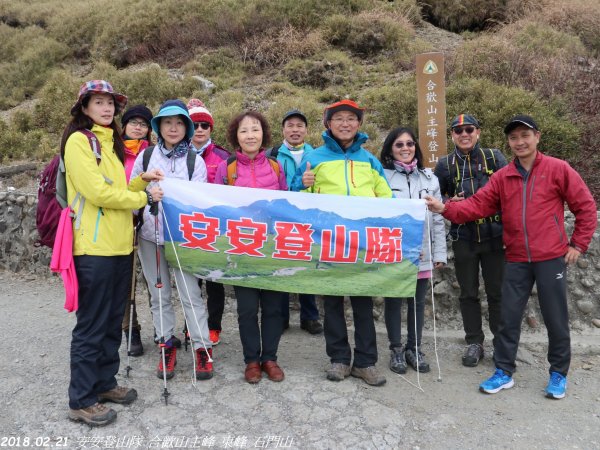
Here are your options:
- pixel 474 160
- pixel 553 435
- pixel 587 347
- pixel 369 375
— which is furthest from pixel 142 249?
pixel 587 347

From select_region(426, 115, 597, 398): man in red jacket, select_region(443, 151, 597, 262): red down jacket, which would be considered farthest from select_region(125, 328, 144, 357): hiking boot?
select_region(443, 151, 597, 262): red down jacket

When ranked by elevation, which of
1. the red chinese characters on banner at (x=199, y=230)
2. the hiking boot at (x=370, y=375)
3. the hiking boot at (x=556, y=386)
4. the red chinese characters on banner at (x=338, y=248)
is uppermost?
the red chinese characters on banner at (x=199, y=230)

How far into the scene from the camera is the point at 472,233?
4473mm

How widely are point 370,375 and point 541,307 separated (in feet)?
4.98

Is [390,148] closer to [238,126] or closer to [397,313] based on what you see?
[238,126]

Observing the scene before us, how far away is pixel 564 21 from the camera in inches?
554

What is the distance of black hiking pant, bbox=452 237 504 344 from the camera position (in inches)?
176

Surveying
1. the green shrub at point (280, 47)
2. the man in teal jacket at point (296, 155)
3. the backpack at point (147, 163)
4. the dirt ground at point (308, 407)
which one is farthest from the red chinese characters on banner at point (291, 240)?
the green shrub at point (280, 47)

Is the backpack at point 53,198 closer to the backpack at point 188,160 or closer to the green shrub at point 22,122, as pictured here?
the backpack at point 188,160

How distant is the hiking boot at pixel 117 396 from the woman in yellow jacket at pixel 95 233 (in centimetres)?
15

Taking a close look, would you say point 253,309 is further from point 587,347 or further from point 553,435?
point 587,347

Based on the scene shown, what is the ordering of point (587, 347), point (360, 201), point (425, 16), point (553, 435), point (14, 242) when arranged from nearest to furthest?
point (553, 435) < point (360, 201) < point (587, 347) < point (14, 242) < point (425, 16)

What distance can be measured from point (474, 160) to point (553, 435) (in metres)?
2.35

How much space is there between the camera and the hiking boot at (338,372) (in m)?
4.18
